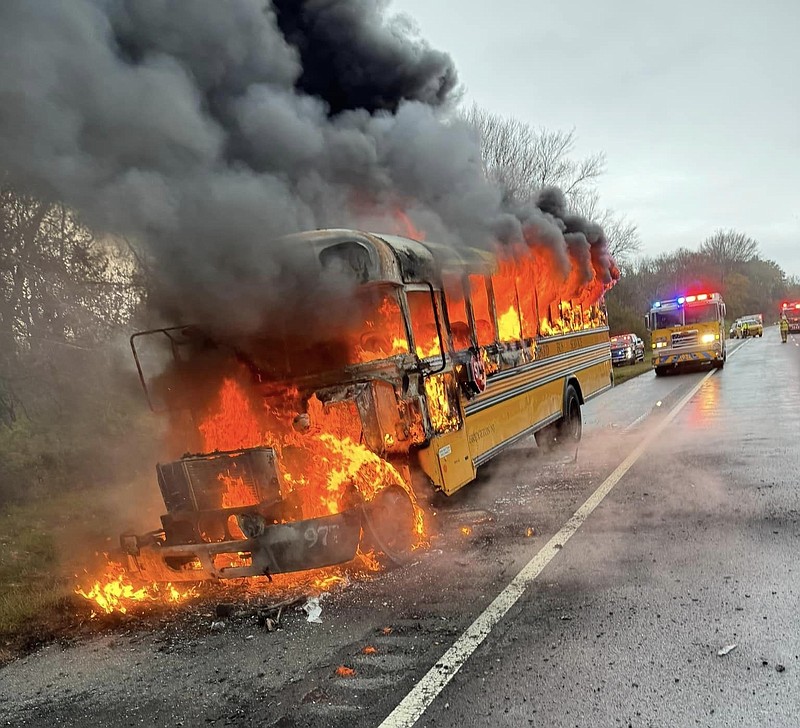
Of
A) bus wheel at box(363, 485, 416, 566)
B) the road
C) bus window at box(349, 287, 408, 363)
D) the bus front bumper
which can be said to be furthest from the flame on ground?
the bus front bumper

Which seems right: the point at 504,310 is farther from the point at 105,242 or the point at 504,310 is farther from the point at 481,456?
the point at 105,242

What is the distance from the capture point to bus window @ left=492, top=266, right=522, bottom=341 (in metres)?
7.70

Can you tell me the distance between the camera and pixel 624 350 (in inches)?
1167

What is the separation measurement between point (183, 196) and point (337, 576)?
306 cm

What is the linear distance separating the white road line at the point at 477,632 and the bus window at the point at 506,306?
203 cm

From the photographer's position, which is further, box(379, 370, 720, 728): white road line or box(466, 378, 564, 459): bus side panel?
→ box(466, 378, 564, 459): bus side panel

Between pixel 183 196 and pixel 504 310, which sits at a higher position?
pixel 183 196

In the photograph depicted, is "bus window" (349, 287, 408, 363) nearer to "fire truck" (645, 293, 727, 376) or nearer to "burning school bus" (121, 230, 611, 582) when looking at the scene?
"burning school bus" (121, 230, 611, 582)

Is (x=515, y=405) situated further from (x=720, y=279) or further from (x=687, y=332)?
(x=720, y=279)

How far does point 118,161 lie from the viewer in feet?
15.7

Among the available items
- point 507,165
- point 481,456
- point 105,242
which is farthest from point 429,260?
point 507,165

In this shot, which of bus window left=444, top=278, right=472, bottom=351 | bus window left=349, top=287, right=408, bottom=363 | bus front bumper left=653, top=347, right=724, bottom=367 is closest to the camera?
bus window left=349, top=287, right=408, bottom=363

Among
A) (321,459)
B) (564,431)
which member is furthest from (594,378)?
(321,459)

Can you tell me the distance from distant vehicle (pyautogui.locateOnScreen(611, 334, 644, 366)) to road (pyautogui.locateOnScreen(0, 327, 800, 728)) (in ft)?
76.1
